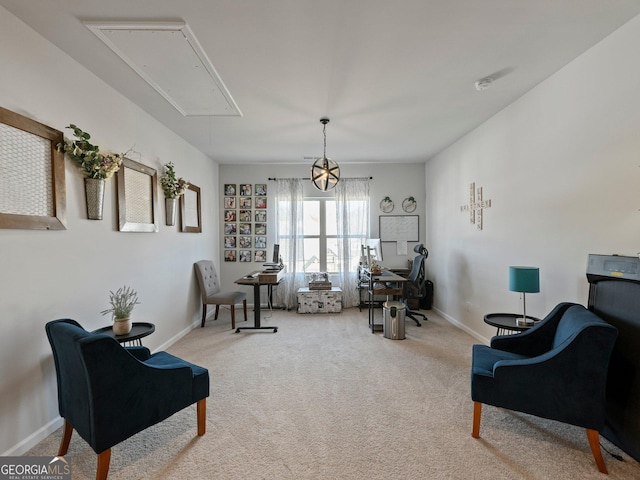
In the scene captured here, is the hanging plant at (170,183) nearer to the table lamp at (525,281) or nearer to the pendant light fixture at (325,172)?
the pendant light fixture at (325,172)

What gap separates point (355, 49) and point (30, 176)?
244cm

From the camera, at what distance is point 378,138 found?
4.46m

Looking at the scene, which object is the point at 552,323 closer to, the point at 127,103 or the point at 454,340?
the point at 454,340

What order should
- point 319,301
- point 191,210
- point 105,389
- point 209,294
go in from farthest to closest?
point 319,301
point 209,294
point 191,210
point 105,389

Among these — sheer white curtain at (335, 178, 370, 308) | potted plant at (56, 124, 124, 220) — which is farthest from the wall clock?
potted plant at (56, 124, 124, 220)

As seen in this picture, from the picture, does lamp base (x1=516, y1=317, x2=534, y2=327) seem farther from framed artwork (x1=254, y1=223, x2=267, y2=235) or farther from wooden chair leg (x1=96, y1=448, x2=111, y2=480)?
framed artwork (x1=254, y1=223, x2=267, y2=235)

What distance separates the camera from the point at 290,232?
6.00 meters

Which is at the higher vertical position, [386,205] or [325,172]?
[325,172]

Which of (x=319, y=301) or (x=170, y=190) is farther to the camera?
(x=319, y=301)

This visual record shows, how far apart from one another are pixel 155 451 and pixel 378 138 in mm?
4241

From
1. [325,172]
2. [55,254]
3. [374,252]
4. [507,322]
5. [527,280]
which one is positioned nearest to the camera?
[55,254]

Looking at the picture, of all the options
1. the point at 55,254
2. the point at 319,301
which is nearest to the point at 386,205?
the point at 319,301

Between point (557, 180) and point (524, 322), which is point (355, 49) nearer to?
point (557, 180)

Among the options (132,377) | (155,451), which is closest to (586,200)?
(132,377)
